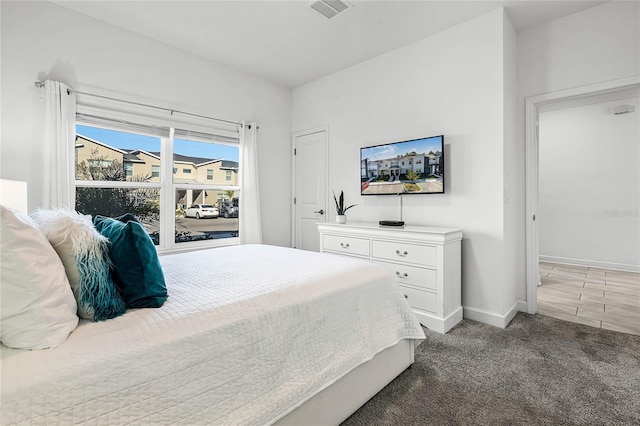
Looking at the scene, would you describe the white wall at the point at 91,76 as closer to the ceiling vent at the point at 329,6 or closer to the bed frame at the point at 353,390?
the ceiling vent at the point at 329,6

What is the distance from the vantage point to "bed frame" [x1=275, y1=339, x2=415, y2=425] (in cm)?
134

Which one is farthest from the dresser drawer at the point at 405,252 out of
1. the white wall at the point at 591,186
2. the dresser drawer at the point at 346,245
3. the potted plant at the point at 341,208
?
A: the white wall at the point at 591,186

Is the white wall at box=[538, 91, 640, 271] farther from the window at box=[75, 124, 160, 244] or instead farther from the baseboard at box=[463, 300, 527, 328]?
the window at box=[75, 124, 160, 244]

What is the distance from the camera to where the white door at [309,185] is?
421 cm

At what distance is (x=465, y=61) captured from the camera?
292cm

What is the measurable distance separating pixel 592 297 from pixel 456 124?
2551 millimetres

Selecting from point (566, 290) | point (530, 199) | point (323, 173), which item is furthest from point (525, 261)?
point (323, 173)

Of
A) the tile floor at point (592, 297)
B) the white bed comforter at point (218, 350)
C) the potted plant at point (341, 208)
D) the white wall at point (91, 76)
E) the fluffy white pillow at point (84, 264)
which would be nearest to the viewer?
the white bed comforter at point (218, 350)

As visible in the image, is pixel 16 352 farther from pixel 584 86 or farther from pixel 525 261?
pixel 584 86

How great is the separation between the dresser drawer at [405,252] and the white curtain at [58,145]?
8.94 feet

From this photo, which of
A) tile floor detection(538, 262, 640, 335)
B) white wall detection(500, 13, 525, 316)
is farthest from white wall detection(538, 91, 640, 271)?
white wall detection(500, 13, 525, 316)

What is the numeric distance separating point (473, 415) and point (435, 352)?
2.18 feet

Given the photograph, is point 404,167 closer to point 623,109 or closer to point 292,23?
point 292,23

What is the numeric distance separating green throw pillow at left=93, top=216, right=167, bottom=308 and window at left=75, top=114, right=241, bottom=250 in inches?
90.1
